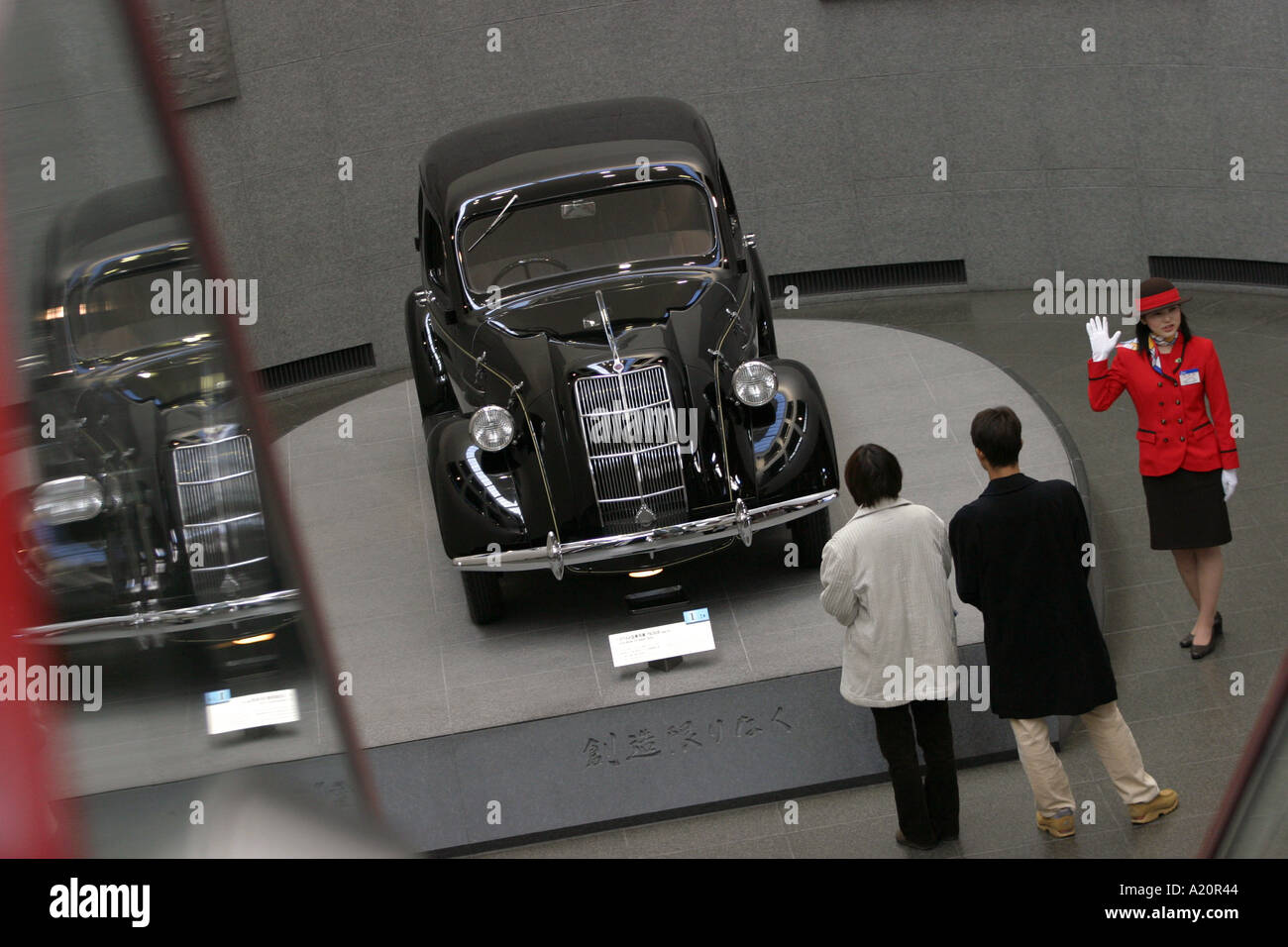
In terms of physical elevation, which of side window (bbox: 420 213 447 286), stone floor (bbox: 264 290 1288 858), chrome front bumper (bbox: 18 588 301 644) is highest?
chrome front bumper (bbox: 18 588 301 644)

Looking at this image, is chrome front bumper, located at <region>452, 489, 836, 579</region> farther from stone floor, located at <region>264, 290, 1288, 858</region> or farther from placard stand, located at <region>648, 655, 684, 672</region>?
stone floor, located at <region>264, 290, 1288, 858</region>

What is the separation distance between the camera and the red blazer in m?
5.00

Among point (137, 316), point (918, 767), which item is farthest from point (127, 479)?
point (918, 767)

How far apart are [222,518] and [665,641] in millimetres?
4185

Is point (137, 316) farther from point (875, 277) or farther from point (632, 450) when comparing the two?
point (875, 277)

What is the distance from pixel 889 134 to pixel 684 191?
430cm

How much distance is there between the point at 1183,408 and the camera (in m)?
5.02

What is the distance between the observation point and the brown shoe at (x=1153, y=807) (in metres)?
4.25

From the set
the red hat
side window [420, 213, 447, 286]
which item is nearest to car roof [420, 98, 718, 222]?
side window [420, 213, 447, 286]

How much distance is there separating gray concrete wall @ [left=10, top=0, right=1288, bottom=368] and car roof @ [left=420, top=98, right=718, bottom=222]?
323 cm

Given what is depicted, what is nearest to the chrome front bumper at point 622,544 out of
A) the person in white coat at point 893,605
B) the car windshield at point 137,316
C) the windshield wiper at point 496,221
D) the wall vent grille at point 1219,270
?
the person in white coat at point 893,605

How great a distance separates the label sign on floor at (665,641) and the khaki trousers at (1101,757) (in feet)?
4.51

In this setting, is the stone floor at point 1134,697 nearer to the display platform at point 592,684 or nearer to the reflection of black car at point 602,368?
the display platform at point 592,684
